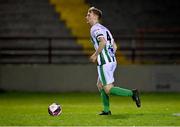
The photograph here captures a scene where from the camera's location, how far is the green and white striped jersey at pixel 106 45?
39.5ft

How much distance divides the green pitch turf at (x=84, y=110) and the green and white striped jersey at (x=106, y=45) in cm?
106

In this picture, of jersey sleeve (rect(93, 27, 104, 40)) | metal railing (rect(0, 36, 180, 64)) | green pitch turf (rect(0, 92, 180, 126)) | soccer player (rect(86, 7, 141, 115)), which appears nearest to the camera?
green pitch turf (rect(0, 92, 180, 126))

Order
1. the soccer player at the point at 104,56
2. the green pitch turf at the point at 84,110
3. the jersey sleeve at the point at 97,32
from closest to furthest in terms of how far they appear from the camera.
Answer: the green pitch turf at the point at 84,110 < the jersey sleeve at the point at 97,32 < the soccer player at the point at 104,56

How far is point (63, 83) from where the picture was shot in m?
20.3

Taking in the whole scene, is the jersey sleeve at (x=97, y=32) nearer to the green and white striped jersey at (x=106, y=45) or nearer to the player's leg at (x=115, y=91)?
the green and white striped jersey at (x=106, y=45)

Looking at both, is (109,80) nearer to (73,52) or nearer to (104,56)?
(104,56)

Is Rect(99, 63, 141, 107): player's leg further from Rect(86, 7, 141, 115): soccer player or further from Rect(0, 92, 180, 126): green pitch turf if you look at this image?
Rect(0, 92, 180, 126): green pitch turf

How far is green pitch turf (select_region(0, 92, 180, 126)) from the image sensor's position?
1095 centimetres

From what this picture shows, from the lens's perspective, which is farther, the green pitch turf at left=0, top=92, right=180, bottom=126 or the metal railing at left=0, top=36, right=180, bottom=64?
the metal railing at left=0, top=36, right=180, bottom=64

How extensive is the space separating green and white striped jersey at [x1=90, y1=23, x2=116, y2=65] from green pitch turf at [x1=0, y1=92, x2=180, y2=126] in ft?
3.47

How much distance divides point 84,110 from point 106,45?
2473mm

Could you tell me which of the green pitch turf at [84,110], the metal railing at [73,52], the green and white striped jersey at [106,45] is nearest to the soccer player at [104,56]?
the green and white striped jersey at [106,45]

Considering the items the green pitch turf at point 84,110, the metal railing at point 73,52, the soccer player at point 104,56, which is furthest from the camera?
the metal railing at point 73,52

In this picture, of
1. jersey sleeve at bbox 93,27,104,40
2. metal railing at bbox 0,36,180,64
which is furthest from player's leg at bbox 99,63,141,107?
metal railing at bbox 0,36,180,64
